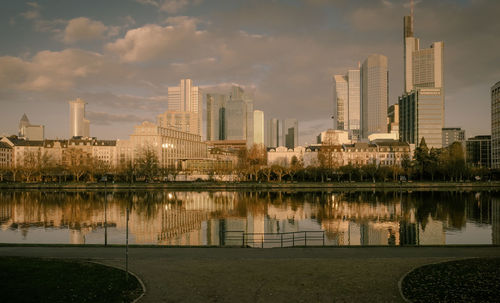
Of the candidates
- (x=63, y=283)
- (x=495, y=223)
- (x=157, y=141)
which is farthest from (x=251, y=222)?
(x=157, y=141)

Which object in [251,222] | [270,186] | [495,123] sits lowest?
[251,222]

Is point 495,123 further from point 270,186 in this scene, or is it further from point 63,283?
point 63,283

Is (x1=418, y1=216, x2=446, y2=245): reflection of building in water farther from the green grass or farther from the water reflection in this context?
the green grass

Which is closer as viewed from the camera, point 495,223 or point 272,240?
point 272,240

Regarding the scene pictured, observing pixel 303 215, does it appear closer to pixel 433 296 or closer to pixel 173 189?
pixel 433 296

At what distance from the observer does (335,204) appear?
6688cm

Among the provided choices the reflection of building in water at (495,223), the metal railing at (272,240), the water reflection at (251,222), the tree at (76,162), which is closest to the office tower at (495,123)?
the water reflection at (251,222)

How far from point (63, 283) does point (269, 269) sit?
9906 millimetres

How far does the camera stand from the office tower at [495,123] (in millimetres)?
147750

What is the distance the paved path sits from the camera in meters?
15.6

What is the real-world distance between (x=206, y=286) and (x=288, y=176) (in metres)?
109

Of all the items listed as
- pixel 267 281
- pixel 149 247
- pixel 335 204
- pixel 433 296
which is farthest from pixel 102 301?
pixel 335 204

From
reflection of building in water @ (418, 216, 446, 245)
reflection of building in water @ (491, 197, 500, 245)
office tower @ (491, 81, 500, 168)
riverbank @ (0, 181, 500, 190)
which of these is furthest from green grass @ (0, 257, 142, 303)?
office tower @ (491, 81, 500, 168)

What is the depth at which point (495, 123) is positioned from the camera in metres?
151
